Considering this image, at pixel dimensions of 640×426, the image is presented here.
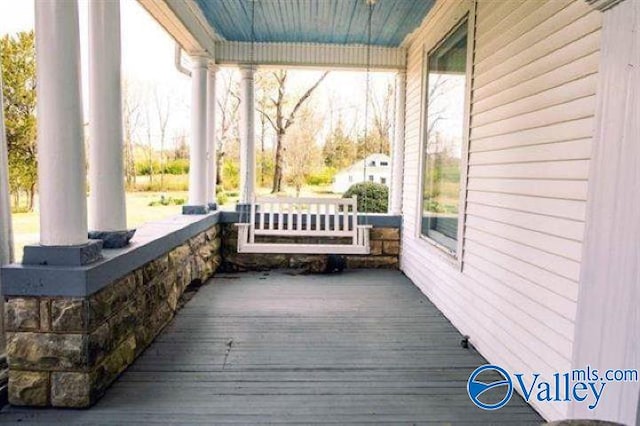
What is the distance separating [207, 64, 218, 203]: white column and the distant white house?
12.2 feet

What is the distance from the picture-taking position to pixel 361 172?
9.76 m

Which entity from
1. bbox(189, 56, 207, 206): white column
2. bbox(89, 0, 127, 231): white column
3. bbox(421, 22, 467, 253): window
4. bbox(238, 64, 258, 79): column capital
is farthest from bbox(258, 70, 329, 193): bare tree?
bbox(89, 0, 127, 231): white column

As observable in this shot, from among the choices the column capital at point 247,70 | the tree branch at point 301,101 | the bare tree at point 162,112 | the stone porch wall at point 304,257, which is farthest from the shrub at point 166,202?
the tree branch at point 301,101

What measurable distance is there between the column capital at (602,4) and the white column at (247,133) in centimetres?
467

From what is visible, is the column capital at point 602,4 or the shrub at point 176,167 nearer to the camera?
the column capital at point 602,4

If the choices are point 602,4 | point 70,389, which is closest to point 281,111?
point 70,389

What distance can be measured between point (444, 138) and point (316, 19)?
6.48 ft

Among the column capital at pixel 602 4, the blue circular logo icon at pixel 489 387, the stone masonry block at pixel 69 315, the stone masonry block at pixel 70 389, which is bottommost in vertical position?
the blue circular logo icon at pixel 489 387

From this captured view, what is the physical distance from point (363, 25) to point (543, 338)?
13.1 ft

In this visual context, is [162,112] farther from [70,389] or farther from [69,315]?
[70,389]

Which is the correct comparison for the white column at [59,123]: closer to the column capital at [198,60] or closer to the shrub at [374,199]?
the column capital at [198,60]

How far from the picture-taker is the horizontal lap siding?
2.08 meters

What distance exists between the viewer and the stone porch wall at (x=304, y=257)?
231 inches

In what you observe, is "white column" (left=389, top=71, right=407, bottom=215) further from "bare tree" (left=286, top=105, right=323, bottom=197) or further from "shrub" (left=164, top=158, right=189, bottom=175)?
"shrub" (left=164, top=158, right=189, bottom=175)
